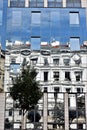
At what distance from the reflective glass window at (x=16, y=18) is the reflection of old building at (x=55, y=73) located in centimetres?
293

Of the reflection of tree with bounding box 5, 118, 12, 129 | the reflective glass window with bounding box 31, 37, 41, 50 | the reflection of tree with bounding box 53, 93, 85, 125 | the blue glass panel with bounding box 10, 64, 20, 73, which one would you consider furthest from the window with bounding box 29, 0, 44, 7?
the reflection of tree with bounding box 5, 118, 12, 129

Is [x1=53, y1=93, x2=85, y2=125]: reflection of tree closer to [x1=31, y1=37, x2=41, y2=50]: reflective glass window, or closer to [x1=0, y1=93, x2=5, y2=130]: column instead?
[x1=0, y1=93, x2=5, y2=130]: column

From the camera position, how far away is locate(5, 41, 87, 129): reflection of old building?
3734 cm

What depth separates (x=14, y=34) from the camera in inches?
1628

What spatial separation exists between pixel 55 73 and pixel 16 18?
9576 millimetres

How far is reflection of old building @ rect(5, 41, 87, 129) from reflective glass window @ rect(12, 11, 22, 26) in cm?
293

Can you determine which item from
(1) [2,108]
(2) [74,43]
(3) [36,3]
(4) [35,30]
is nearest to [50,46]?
(4) [35,30]

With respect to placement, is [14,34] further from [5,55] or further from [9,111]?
[9,111]

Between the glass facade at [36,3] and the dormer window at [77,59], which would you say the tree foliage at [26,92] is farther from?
the glass facade at [36,3]

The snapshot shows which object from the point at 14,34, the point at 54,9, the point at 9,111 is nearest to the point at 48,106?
the point at 9,111

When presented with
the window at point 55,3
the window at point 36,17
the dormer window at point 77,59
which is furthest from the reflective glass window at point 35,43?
the window at point 55,3

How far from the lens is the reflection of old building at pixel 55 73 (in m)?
37.3

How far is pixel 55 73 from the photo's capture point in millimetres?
39750

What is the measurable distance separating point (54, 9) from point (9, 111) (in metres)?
15.7
